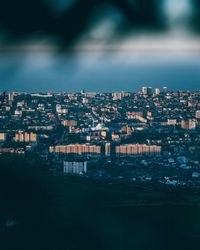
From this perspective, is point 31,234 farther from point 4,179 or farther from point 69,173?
point 69,173

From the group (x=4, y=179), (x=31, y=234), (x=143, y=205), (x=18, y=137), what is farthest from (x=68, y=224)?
(x=18, y=137)

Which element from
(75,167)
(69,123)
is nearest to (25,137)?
(69,123)

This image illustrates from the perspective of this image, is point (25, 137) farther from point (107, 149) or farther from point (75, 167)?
point (107, 149)

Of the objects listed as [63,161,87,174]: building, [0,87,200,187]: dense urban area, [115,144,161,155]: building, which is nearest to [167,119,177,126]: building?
[0,87,200,187]: dense urban area

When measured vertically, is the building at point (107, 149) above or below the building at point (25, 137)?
below

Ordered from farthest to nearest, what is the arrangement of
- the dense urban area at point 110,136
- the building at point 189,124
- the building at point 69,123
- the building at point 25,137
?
the building at point 189,124 → the building at point 69,123 → the building at point 25,137 → the dense urban area at point 110,136

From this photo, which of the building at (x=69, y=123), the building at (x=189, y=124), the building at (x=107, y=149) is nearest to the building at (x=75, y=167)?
the building at (x=107, y=149)

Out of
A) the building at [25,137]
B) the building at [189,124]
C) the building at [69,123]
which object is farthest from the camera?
the building at [189,124]

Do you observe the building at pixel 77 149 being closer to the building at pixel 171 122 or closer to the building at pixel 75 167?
the building at pixel 75 167
